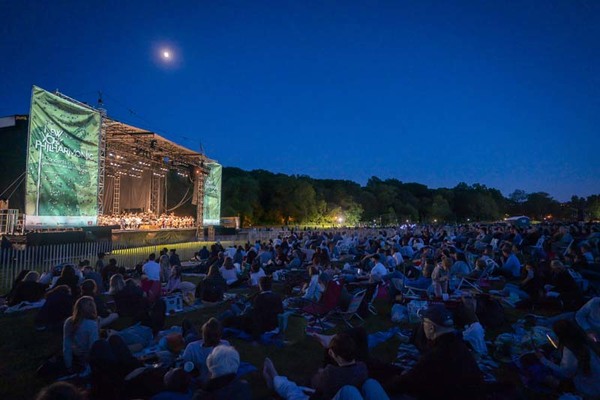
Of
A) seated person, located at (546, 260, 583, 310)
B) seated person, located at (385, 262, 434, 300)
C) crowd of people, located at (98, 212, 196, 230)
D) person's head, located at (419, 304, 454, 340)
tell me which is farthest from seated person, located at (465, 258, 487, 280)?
crowd of people, located at (98, 212, 196, 230)

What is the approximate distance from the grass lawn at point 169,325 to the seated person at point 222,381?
49.9 inches

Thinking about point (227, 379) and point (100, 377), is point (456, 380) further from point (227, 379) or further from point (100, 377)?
point (100, 377)

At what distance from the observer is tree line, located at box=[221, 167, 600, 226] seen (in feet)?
167

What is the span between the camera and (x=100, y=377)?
10.3 feet

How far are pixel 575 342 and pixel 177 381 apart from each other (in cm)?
370

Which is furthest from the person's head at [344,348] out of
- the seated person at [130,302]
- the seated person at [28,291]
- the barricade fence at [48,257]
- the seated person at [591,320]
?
the barricade fence at [48,257]

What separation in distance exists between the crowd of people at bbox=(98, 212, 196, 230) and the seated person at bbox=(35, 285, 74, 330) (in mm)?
14260

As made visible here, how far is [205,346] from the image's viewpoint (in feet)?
11.2

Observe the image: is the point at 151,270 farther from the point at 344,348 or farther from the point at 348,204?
the point at 348,204

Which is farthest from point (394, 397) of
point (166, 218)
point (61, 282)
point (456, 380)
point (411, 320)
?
point (166, 218)

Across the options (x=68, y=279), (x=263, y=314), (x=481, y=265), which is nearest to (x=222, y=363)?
(x=263, y=314)

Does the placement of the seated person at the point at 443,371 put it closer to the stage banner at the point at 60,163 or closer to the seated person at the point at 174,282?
the seated person at the point at 174,282

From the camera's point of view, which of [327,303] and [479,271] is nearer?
[327,303]

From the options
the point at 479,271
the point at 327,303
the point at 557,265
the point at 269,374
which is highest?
the point at 557,265
